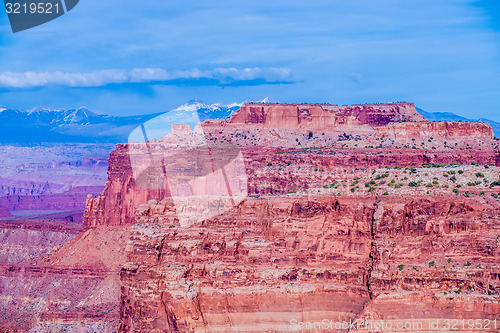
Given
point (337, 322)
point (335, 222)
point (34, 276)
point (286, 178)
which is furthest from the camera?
point (34, 276)

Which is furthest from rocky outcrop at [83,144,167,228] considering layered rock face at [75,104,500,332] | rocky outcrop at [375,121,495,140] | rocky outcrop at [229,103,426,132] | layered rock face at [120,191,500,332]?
layered rock face at [120,191,500,332]

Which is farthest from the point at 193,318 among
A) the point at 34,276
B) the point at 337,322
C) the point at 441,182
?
the point at 34,276

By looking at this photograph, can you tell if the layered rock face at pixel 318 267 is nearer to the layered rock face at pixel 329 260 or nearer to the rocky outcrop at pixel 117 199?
the layered rock face at pixel 329 260

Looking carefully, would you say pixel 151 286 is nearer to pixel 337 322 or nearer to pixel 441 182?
pixel 337 322

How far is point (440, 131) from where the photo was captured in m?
92.1

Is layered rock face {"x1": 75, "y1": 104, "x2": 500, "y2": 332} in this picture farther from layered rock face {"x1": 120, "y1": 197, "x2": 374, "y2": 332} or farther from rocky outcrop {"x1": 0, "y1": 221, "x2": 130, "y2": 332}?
rocky outcrop {"x1": 0, "y1": 221, "x2": 130, "y2": 332}

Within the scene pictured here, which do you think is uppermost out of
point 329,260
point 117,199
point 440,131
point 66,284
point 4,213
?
point 329,260

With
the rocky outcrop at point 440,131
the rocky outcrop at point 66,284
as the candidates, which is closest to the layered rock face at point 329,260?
the rocky outcrop at point 66,284

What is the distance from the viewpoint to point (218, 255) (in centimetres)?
5453

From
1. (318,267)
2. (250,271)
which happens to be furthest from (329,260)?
(250,271)

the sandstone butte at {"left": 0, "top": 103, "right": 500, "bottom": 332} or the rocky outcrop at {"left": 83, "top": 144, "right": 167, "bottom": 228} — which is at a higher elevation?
the sandstone butte at {"left": 0, "top": 103, "right": 500, "bottom": 332}

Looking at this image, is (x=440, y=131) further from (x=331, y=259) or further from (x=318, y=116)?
(x=331, y=259)

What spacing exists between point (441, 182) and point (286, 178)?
66.8 feet

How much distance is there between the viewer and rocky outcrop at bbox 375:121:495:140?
91188 millimetres
